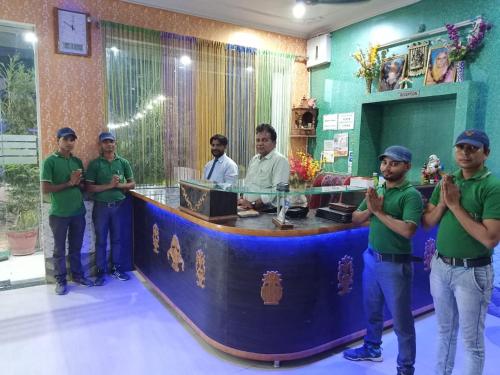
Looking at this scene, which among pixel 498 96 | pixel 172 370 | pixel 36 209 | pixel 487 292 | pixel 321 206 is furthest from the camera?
pixel 36 209

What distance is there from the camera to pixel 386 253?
213cm

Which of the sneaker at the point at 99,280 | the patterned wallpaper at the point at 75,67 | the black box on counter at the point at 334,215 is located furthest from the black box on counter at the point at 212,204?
the patterned wallpaper at the point at 75,67

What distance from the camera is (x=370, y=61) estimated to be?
4.47m

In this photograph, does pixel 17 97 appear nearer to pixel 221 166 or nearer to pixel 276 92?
pixel 221 166

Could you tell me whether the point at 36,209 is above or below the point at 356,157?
below

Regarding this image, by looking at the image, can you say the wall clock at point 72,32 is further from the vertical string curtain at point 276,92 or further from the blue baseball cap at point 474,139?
the blue baseball cap at point 474,139

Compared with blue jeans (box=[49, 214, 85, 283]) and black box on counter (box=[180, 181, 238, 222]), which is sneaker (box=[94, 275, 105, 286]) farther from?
black box on counter (box=[180, 181, 238, 222])

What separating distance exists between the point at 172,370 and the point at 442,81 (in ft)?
11.9

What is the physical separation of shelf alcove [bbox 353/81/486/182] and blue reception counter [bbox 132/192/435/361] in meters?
1.86

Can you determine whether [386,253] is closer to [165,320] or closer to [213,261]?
[213,261]

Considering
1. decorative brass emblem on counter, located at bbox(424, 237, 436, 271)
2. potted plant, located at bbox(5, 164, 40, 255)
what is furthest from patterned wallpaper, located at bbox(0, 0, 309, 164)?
decorative brass emblem on counter, located at bbox(424, 237, 436, 271)

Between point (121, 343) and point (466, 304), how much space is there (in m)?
2.33

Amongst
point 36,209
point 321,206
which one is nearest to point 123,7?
point 36,209

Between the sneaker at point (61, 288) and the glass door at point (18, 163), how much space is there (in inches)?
14.9
